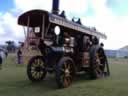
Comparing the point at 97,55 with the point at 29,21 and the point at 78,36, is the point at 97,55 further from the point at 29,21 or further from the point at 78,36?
the point at 29,21

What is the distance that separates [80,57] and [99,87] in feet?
7.47

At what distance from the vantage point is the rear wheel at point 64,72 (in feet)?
29.3

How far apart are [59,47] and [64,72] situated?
3.07 feet

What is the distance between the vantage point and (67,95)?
7984 millimetres

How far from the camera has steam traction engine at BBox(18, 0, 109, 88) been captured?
9.43m

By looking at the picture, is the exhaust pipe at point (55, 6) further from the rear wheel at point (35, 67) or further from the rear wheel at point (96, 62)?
the rear wheel at point (96, 62)

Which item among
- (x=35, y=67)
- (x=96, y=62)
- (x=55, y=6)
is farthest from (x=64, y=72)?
(x=55, y=6)

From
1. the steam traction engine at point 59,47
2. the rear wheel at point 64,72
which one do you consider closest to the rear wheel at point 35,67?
the steam traction engine at point 59,47

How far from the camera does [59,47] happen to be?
9.72 meters

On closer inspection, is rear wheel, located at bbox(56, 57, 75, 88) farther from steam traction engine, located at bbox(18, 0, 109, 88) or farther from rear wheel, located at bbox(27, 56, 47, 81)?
rear wheel, located at bbox(27, 56, 47, 81)

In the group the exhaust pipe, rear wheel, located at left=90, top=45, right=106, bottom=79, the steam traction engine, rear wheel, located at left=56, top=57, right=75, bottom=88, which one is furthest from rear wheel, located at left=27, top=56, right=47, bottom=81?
rear wheel, located at left=90, top=45, right=106, bottom=79

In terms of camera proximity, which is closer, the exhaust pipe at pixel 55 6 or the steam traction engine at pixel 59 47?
the steam traction engine at pixel 59 47

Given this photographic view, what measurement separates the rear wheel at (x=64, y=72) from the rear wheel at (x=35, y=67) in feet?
4.16

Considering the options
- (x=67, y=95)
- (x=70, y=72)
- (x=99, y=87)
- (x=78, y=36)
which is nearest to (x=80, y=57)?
(x=78, y=36)
